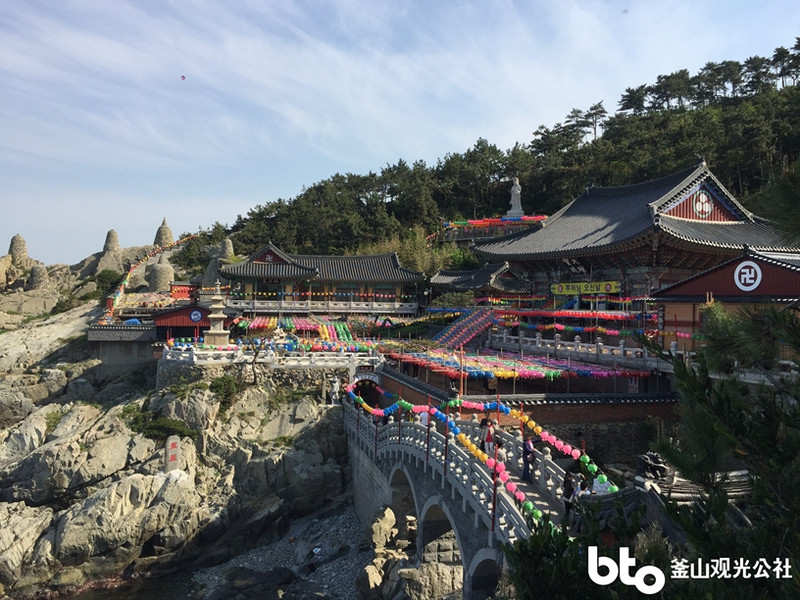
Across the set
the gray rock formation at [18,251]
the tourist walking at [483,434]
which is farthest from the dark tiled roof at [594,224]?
the gray rock formation at [18,251]

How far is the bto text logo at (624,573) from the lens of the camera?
253 inches

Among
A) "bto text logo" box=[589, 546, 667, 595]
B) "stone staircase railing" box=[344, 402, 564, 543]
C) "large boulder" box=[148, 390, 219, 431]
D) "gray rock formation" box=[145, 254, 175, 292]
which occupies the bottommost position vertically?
"large boulder" box=[148, 390, 219, 431]

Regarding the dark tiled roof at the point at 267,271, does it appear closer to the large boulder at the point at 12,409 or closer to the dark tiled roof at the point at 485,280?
the dark tiled roof at the point at 485,280

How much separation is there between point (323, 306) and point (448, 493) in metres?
34.9

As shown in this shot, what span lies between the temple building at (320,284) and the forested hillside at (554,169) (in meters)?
6.76

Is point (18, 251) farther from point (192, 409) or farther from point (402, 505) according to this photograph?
point (402, 505)

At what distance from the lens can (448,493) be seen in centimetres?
1627

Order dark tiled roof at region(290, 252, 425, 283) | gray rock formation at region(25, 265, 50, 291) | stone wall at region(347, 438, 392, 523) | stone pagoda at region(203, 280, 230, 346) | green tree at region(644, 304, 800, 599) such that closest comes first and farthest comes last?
1. green tree at region(644, 304, 800, 599)
2. stone wall at region(347, 438, 392, 523)
3. stone pagoda at region(203, 280, 230, 346)
4. dark tiled roof at region(290, 252, 425, 283)
5. gray rock formation at region(25, 265, 50, 291)

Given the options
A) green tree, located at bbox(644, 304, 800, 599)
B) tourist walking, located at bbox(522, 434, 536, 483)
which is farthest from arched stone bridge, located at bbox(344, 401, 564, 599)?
green tree, located at bbox(644, 304, 800, 599)

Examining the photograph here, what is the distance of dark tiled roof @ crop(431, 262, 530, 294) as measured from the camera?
4378cm

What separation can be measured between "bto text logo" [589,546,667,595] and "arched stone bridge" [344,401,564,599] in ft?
10.6

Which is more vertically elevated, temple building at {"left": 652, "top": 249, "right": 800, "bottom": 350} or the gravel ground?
temple building at {"left": 652, "top": 249, "right": 800, "bottom": 350}

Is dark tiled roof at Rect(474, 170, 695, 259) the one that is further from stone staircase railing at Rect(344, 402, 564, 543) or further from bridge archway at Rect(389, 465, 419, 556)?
bridge archway at Rect(389, 465, 419, 556)

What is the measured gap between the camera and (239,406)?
3092 cm
